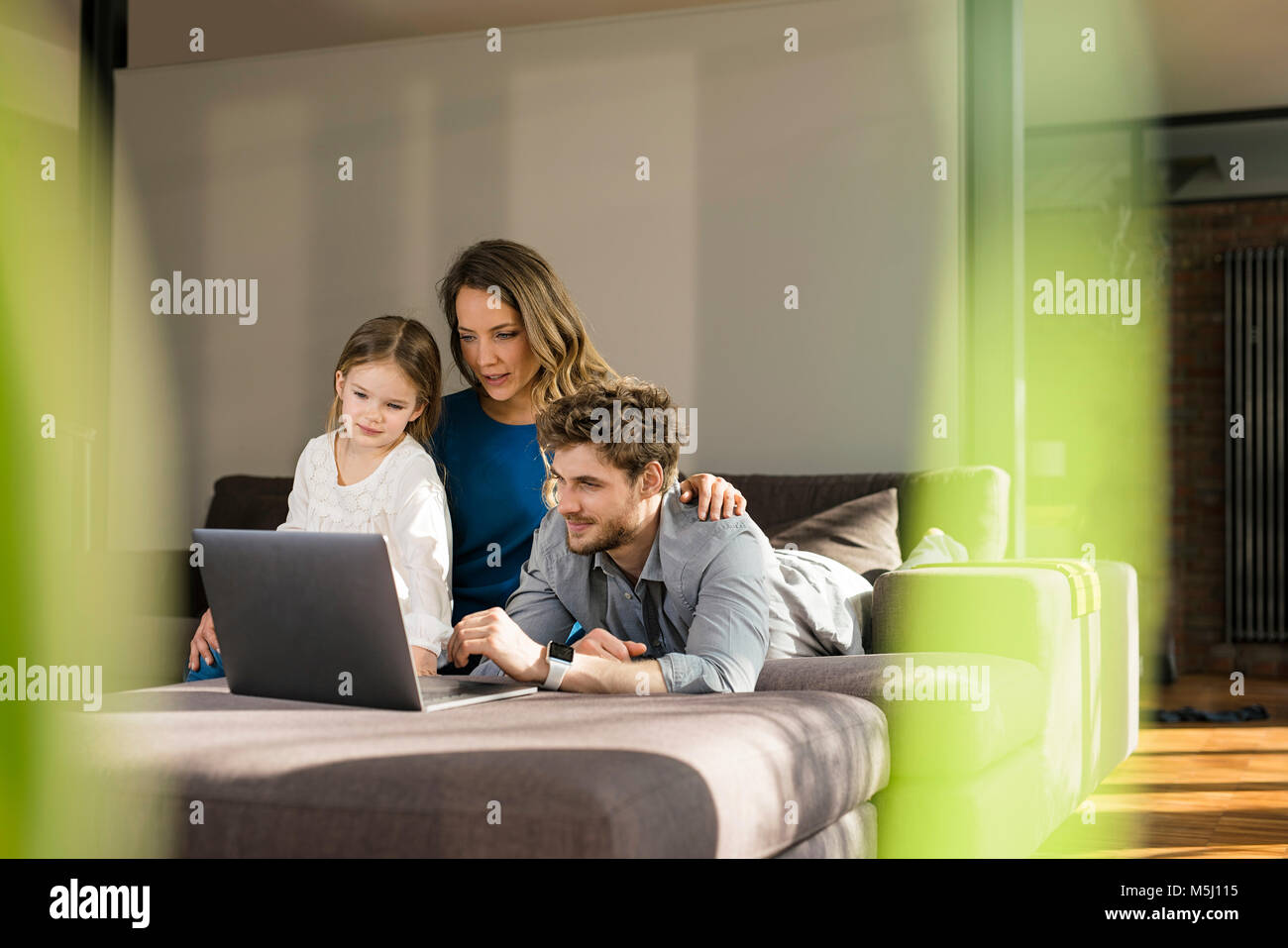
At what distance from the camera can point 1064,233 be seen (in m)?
6.63

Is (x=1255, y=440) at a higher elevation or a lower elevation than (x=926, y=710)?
higher

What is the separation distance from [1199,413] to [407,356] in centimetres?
540

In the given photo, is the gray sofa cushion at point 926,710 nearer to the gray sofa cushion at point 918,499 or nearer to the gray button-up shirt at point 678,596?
the gray button-up shirt at point 678,596

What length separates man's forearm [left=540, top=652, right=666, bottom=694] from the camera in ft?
5.84

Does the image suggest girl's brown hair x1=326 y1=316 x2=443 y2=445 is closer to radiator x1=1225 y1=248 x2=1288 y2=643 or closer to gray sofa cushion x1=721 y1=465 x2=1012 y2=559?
gray sofa cushion x1=721 y1=465 x2=1012 y2=559

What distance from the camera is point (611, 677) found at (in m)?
1.80

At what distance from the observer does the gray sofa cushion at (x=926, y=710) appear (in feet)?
6.28

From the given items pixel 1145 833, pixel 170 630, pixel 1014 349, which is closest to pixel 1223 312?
pixel 1014 349

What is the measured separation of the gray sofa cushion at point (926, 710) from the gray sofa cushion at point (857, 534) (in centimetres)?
80

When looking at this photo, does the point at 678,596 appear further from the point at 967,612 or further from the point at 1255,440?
the point at 1255,440

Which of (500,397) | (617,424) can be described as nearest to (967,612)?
(617,424)

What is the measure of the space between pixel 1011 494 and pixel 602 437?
1833 millimetres

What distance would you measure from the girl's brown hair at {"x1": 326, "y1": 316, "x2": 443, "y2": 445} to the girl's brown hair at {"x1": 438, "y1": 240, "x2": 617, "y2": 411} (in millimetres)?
150
